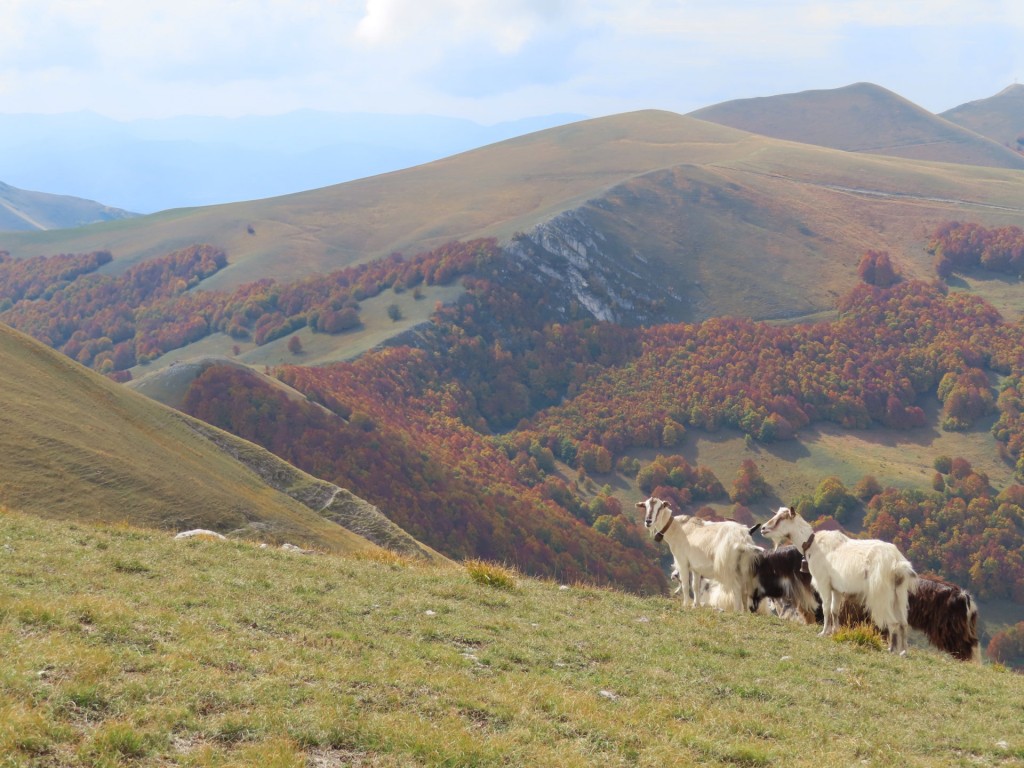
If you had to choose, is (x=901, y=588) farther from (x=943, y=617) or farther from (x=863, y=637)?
(x=863, y=637)

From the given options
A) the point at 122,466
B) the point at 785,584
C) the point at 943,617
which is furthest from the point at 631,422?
the point at 943,617

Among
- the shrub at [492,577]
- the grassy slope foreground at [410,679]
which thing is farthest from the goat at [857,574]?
the shrub at [492,577]

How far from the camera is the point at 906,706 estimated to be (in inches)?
514

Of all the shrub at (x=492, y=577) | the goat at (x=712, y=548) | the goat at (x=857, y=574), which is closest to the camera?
the goat at (x=857, y=574)

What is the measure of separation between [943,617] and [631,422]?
522 feet

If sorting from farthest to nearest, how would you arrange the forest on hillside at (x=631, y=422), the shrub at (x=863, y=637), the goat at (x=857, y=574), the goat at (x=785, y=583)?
the forest on hillside at (x=631, y=422)
the goat at (x=785, y=583)
the goat at (x=857, y=574)
the shrub at (x=863, y=637)

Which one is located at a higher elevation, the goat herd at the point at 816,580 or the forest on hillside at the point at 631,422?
the goat herd at the point at 816,580

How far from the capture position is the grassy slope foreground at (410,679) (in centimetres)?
927

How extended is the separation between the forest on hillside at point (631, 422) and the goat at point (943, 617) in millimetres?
85787

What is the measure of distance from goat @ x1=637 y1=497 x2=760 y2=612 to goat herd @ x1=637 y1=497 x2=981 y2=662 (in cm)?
2

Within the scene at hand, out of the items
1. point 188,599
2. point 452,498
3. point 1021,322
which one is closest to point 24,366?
point 188,599

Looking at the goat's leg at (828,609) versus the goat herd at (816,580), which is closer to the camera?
the goat herd at (816,580)

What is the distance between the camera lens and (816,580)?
61.7 ft

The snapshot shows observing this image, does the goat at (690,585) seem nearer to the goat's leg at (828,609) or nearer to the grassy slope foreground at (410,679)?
the grassy slope foreground at (410,679)
